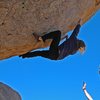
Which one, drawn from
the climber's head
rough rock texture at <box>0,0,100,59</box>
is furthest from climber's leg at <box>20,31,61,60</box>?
the climber's head

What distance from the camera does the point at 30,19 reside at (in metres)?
8.93

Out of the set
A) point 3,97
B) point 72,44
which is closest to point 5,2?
point 72,44

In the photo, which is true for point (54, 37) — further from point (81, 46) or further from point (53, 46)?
point (81, 46)

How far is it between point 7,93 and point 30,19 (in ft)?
10.1

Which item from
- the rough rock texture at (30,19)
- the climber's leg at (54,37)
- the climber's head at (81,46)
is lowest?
the climber's head at (81,46)

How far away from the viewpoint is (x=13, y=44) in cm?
944

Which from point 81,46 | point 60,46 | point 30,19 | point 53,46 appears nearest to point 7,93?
point 53,46

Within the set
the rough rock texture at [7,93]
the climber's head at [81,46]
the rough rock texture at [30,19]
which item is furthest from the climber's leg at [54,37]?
the rough rock texture at [7,93]

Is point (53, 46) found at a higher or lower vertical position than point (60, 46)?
higher

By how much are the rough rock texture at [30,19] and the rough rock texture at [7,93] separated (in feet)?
4.11

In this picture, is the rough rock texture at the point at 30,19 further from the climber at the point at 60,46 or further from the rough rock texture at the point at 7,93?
the rough rock texture at the point at 7,93

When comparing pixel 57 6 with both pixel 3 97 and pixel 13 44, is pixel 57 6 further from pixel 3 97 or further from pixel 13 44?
pixel 3 97

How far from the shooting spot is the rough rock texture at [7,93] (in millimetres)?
10694

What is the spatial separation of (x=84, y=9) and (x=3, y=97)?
355 centimetres
